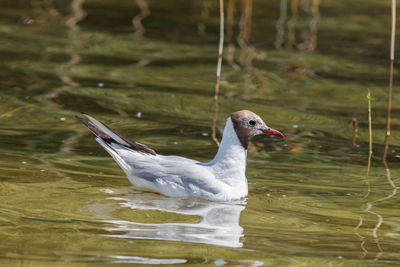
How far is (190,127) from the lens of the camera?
9.83 meters

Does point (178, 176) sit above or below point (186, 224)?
above

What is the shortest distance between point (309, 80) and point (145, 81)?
8.26ft

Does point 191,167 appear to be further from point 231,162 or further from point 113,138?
point 113,138

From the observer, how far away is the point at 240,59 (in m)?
13.4

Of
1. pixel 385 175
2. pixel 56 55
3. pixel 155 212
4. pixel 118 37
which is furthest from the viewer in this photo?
pixel 118 37

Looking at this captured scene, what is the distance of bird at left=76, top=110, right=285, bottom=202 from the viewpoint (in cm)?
A: 712

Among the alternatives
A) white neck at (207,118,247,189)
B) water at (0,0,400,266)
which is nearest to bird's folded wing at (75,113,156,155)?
water at (0,0,400,266)

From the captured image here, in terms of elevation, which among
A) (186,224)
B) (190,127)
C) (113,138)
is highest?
(113,138)

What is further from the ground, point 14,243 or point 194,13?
point 194,13

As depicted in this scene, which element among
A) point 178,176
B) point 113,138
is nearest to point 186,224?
point 178,176

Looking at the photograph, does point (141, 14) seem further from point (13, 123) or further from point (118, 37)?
point (13, 123)

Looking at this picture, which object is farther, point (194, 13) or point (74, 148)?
point (194, 13)

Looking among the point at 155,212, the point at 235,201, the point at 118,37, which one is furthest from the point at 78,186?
the point at 118,37

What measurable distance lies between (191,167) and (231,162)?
1.24ft
